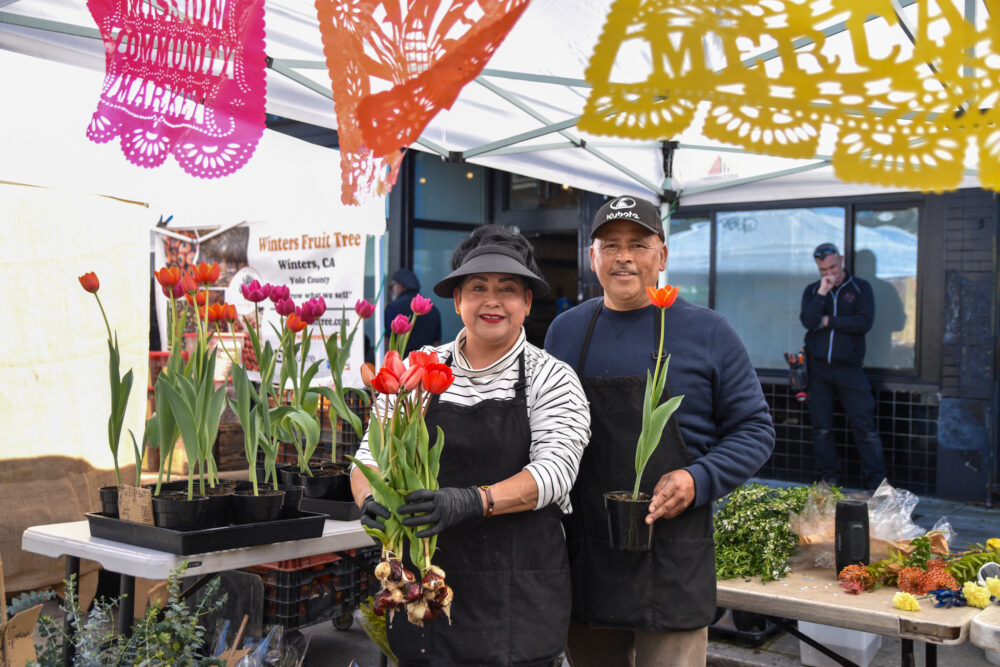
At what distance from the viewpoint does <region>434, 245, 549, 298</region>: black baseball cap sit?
1734 mm

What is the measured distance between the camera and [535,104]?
405 cm

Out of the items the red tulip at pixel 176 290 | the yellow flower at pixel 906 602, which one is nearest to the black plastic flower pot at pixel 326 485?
the red tulip at pixel 176 290

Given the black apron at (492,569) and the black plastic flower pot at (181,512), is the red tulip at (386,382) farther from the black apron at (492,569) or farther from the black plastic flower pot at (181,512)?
the black plastic flower pot at (181,512)

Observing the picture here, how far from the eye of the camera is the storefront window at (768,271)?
7219mm

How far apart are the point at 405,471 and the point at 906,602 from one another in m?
1.57

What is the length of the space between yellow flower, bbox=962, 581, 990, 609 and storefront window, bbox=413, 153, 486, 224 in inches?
288

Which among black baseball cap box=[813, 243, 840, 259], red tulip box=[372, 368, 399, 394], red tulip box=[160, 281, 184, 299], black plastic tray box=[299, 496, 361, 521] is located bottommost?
black plastic tray box=[299, 496, 361, 521]

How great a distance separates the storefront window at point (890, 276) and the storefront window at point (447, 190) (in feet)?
13.8

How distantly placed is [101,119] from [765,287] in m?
6.34

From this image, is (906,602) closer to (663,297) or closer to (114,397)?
(663,297)

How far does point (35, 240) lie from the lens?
3434mm

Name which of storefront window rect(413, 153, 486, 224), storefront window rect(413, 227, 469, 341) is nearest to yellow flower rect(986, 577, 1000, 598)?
storefront window rect(413, 227, 469, 341)

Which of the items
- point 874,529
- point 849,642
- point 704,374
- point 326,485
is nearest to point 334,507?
point 326,485

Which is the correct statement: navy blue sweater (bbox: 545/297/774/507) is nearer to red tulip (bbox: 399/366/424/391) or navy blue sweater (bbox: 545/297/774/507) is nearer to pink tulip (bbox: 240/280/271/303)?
red tulip (bbox: 399/366/424/391)
